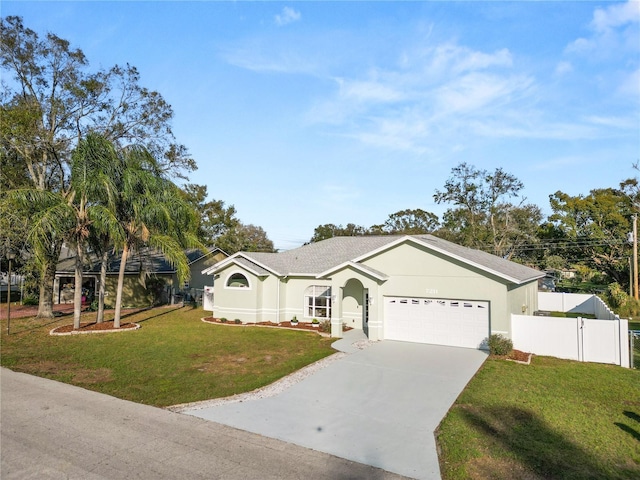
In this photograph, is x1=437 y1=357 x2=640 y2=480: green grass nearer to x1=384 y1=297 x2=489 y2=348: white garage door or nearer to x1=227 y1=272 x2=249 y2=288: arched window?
x1=384 y1=297 x2=489 y2=348: white garage door

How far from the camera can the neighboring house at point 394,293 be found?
54.0ft

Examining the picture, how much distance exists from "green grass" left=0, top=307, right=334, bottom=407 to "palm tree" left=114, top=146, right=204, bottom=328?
3.21 meters

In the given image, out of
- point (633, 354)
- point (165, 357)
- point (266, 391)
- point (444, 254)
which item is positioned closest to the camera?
point (266, 391)

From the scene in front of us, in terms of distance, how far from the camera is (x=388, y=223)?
2574 inches

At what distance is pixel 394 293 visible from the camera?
59.5ft

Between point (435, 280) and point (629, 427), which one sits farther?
point (435, 280)

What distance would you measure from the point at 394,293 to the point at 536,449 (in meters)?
10.8

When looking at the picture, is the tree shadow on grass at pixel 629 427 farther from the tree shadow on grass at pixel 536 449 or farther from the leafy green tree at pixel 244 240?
the leafy green tree at pixel 244 240

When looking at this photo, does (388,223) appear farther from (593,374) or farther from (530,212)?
(593,374)

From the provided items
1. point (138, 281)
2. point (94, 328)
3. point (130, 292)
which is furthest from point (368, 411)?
point (130, 292)

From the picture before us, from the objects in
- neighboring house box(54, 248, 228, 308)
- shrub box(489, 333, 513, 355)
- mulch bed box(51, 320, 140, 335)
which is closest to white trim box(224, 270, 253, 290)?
mulch bed box(51, 320, 140, 335)

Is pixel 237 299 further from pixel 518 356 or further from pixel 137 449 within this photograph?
pixel 137 449

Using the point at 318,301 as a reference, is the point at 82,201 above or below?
above

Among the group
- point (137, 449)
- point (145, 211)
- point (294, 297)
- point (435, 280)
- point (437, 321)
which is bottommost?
point (137, 449)
